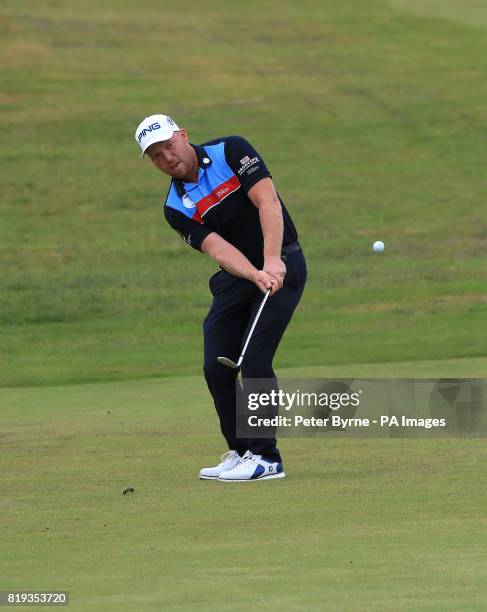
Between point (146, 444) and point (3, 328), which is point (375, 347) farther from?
point (146, 444)

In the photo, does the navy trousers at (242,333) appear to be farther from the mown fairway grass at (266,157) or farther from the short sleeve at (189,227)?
the mown fairway grass at (266,157)

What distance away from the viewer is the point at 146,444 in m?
9.26

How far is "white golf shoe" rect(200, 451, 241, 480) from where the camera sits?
26.2 feet

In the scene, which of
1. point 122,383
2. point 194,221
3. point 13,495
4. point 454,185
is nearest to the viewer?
point 13,495

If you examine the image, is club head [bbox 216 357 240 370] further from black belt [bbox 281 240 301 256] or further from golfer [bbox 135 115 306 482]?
black belt [bbox 281 240 301 256]

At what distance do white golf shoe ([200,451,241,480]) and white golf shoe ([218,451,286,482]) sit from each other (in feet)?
0.12

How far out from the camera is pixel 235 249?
8008 millimetres

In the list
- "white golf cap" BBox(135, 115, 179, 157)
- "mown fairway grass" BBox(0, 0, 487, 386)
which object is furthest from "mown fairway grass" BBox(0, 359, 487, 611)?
"mown fairway grass" BBox(0, 0, 487, 386)

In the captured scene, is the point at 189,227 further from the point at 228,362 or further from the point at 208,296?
the point at 208,296

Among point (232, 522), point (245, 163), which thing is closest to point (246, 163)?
point (245, 163)

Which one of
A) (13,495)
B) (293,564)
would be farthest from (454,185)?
(293,564)

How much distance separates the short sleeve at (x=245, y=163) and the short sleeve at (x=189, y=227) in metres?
0.36

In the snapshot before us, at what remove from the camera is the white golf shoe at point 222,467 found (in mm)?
7992

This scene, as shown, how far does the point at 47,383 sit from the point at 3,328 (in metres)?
4.13
